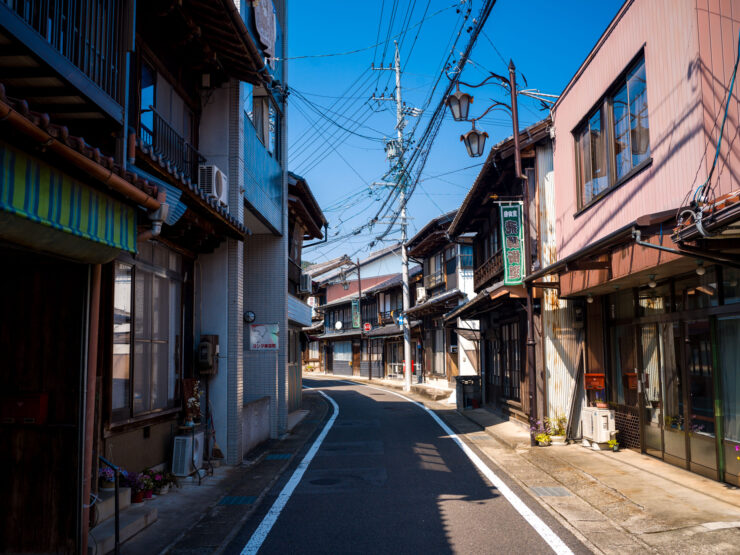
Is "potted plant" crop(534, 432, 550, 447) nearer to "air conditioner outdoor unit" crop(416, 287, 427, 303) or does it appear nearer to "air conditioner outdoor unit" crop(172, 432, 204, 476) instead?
"air conditioner outdoor unit" crop(172, 432, 204, 476)

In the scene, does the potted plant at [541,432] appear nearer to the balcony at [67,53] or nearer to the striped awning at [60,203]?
the striped awning at [60,203]

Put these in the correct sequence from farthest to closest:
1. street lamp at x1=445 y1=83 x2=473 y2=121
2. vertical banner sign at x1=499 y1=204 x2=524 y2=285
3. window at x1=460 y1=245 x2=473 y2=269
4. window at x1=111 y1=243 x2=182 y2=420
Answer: window at x1=460 y1=245 x2=473 y2=269 → vertical banner sign at x1=499 y1=204 x2=524 y2=285 → street lamp at x1=445 y1=83 x2=473 y2=121 → window at x1=111 y1=243 x2=182 y2=420

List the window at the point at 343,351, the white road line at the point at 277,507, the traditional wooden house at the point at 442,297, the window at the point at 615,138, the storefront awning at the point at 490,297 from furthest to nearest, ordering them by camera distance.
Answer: the window at the point at 343,351 → the traditional wooden house at the point at 442,297 → the storefront awning at the point at 490,297 → the window at the point at 615,138 → the white road line at the point at 277,507

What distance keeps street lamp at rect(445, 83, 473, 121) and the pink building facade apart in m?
2.25

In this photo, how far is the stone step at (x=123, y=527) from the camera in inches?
247

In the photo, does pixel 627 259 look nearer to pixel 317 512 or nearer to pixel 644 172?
pixel 644 172

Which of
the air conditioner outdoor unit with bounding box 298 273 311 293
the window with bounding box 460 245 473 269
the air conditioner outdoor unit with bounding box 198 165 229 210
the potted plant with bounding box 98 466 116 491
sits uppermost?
the window with bounding box 460 245 473 269

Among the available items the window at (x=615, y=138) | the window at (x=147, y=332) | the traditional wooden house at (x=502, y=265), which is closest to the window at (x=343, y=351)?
the traditional wooden house at (x=502, y=265)

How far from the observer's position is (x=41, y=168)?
4.65m

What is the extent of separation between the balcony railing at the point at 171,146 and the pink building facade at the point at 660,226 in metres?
6.97

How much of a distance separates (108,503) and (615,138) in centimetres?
1017

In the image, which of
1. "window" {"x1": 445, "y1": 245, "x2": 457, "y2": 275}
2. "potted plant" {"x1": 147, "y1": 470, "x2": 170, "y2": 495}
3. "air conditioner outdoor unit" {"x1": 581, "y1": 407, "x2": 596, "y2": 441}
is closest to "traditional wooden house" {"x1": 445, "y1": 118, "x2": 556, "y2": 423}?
"air conditioner outdoor unit" {"x1": 581, "y1": 407, "x2": 596, "y2": 441}

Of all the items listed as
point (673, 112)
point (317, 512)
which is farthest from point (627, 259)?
point (317, 512)

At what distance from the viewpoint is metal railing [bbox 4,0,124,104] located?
229 inches
